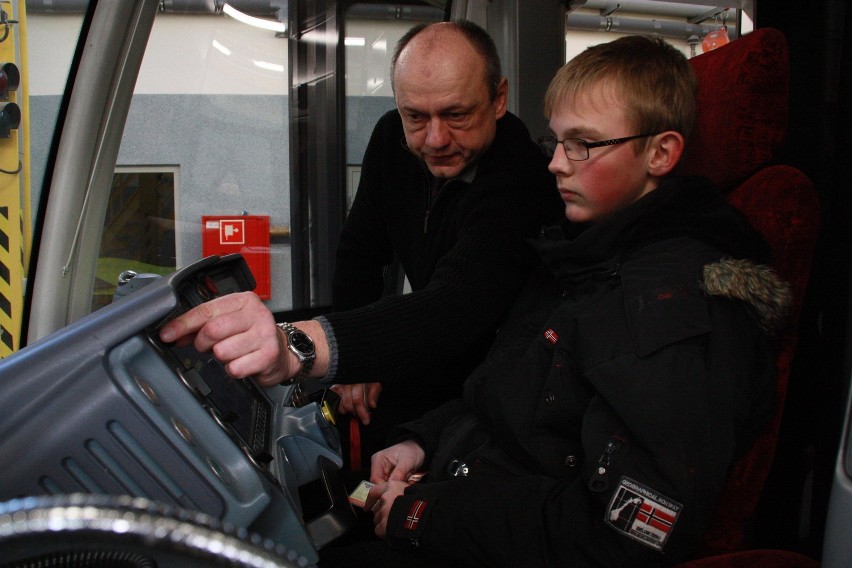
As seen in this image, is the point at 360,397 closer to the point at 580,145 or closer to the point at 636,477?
the point at 580,145

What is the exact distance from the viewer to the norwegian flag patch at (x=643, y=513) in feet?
3.13

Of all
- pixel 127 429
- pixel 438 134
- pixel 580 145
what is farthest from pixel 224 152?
pixel 127 429

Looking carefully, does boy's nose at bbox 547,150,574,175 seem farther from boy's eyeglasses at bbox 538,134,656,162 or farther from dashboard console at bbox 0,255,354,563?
dashboard console at bbox 0,255,354,563

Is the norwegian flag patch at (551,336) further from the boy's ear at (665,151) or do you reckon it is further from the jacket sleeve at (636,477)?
the boy's ear at (665,151)

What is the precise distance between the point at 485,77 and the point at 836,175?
0.75 meters

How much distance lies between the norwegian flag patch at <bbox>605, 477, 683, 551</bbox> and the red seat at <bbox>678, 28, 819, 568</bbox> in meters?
0.13

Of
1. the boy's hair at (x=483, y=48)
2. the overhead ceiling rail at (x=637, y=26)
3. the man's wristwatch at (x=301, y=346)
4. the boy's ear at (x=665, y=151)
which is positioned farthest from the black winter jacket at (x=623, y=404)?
the overhead ceiling rail at (x=637, y=26)

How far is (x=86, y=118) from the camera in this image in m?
2.35

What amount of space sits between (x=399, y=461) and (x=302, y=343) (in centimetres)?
46

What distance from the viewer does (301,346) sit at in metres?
1.07

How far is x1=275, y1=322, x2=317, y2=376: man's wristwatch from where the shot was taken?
1.06m

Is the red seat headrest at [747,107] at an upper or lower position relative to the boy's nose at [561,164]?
upper

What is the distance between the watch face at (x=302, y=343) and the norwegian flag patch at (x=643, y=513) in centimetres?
46

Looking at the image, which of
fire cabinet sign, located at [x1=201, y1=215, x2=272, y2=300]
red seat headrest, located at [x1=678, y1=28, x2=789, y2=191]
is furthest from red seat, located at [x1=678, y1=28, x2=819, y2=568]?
fire cabinet sign, located at [x1=201, y1=215, x2=272, y2=300]
